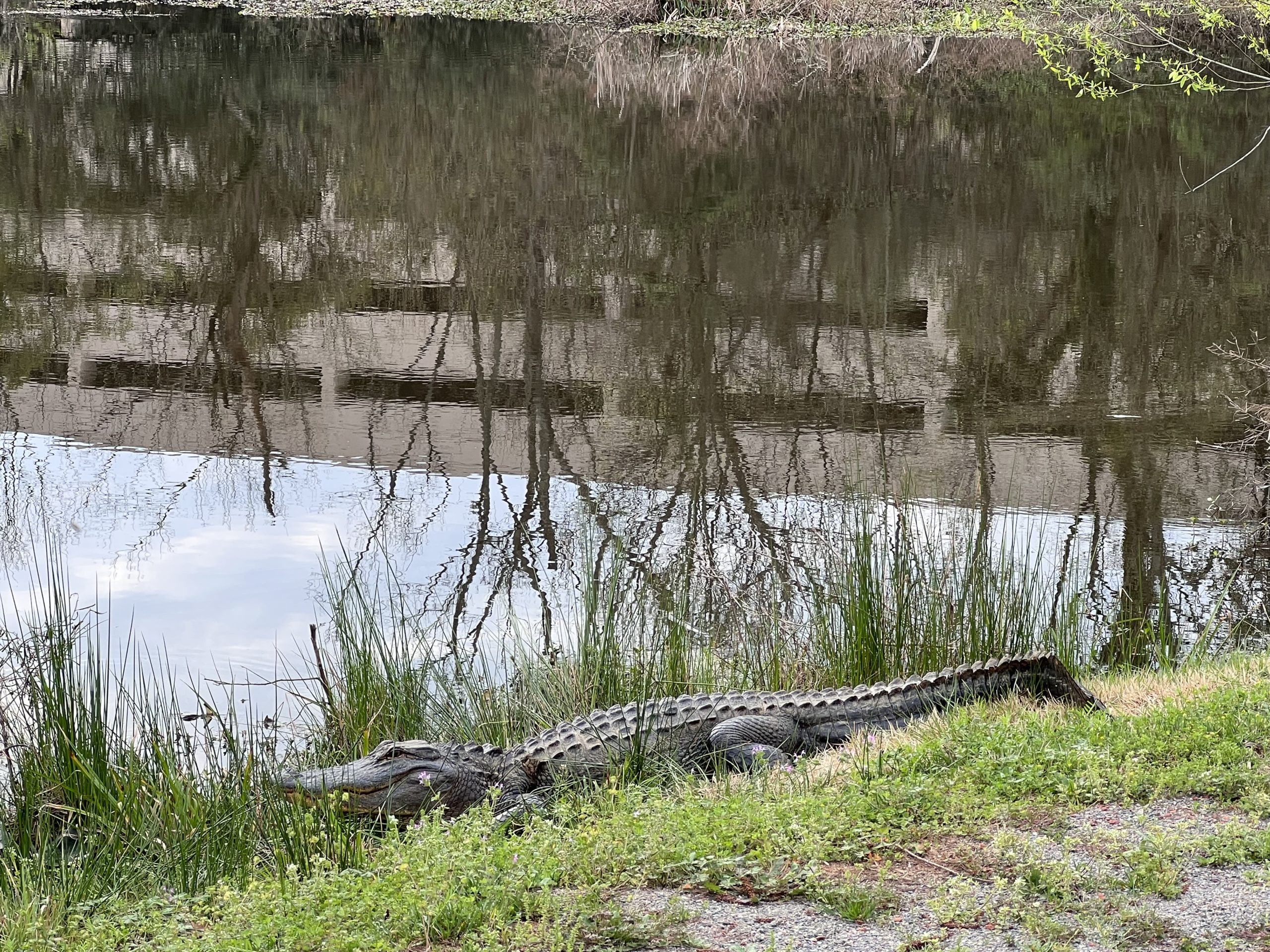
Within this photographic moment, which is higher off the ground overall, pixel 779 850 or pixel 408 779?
pixel 779 850

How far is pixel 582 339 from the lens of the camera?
482 inches

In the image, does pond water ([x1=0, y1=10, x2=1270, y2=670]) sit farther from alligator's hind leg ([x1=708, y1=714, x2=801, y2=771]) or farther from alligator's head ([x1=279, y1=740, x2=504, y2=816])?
alligator's hind leg ([x1=708, y1=714, x2=801, y2=771])

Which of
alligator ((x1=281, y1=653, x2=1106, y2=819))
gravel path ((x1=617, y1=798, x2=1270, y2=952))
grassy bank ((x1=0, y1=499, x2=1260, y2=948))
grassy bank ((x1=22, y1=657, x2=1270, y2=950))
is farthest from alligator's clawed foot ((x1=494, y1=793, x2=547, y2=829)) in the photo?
gravel path ((x1=617, y1=798, x2=1270, y2=952))

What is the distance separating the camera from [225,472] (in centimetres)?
916

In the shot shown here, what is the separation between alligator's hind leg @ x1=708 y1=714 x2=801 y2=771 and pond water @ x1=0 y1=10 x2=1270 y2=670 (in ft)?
5.82

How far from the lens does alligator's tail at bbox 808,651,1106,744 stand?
5.37 metres

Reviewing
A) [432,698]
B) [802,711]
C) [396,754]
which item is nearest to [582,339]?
[432,698]

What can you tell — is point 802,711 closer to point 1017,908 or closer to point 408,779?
point 408,779

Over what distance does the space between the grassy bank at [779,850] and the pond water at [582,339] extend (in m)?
2.55

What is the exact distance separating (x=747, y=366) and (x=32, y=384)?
5.94m

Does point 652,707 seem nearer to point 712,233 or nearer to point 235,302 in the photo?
point 235,302

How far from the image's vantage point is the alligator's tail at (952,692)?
5367mm

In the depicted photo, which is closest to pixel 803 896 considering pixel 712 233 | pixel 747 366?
pixel 747 366

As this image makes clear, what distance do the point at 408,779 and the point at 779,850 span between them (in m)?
1.81
